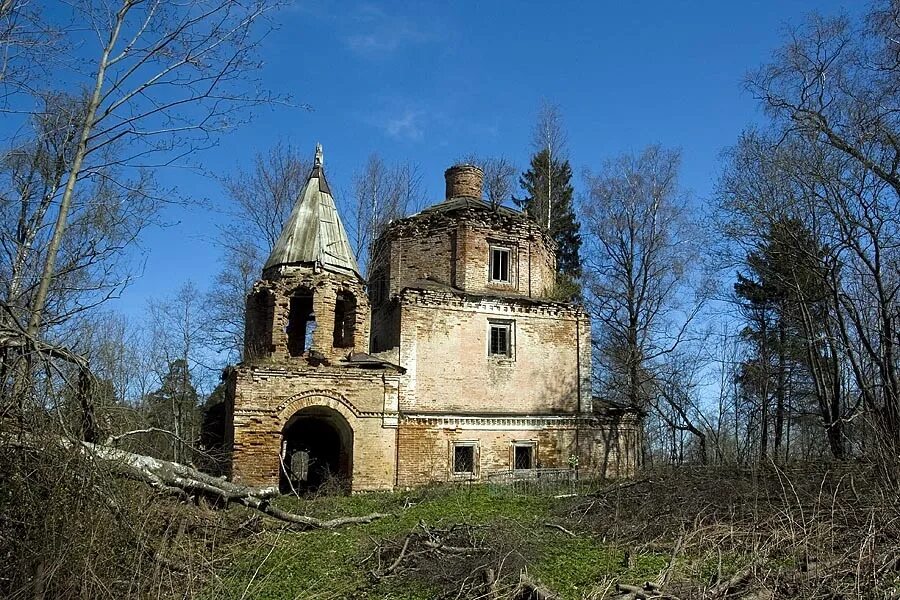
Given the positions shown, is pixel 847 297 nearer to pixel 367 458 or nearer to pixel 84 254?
pixel 367 458

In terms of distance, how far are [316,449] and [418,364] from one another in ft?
12.0

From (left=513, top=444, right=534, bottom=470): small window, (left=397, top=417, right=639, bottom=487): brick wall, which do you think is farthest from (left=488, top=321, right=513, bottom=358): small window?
(left=513, top=444, right=534, bottom=470): small window

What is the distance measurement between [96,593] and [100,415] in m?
1.55

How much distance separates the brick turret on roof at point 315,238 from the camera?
18672 mm

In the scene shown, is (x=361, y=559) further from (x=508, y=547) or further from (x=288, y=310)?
(x=288, y=310)

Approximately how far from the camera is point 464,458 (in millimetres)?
19125

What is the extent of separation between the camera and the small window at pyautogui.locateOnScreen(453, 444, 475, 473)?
747 inches

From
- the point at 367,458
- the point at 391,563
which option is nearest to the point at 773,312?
the point at 367,458

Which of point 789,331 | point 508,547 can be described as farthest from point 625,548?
point 789,331

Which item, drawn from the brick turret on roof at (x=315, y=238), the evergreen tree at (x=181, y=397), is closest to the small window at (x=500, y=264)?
the brick turret on roof at (x=315, y=238)

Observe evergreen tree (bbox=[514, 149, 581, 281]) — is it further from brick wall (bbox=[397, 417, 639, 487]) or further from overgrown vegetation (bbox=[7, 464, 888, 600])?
overgrown vegetation (bbox=[7, 464, 888, 600])

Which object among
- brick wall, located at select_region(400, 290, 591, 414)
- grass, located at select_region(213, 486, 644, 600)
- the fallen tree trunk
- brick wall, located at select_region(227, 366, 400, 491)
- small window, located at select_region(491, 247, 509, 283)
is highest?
small window, located at select_region(491, 247, 509, 283)

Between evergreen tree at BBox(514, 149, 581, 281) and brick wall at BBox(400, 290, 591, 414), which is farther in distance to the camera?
evergreen tree at BBox(514, 149, 581, 281)

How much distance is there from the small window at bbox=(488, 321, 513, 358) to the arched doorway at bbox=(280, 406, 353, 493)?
505 centimetres
